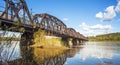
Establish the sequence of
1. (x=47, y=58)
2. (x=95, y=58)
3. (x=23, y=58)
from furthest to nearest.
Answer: (x=95, y=58), (x=47, y=58), (x=23, y=58)

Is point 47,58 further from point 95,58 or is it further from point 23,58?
point 95,58

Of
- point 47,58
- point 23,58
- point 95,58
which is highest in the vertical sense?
point 23,58

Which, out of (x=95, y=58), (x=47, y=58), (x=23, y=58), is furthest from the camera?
(x=95, y=58)

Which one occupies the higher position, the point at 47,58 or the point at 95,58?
the point at 47,58

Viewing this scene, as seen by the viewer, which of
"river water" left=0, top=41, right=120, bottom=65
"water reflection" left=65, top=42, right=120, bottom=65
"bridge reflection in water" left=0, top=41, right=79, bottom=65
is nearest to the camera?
"bridge reflection in water" left=0, top=41, right=79, bottom=65

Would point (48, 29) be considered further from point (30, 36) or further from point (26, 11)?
point (26, 11)

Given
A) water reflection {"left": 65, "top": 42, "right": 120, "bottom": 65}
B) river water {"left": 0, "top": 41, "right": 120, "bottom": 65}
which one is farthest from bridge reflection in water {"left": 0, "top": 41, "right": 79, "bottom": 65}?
water reflection {"left": 65, "top": 42, "right": 120, "bottom": 65}

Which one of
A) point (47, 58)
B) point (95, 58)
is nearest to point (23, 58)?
point (47, 58)

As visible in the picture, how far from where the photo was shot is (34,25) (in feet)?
188

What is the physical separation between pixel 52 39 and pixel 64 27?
115 ft

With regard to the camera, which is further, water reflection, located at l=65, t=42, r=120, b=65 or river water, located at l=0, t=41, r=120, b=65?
water reflection, located at l=65, t=42, r=120, b=65

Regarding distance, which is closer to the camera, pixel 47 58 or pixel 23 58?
pixel 23 58

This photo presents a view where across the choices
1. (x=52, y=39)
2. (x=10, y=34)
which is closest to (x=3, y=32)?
(x=10, y=34)

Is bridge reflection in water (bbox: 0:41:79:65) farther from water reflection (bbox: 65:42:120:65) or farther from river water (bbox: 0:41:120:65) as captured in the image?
water reflection (bbox: 65:42:120:65)
